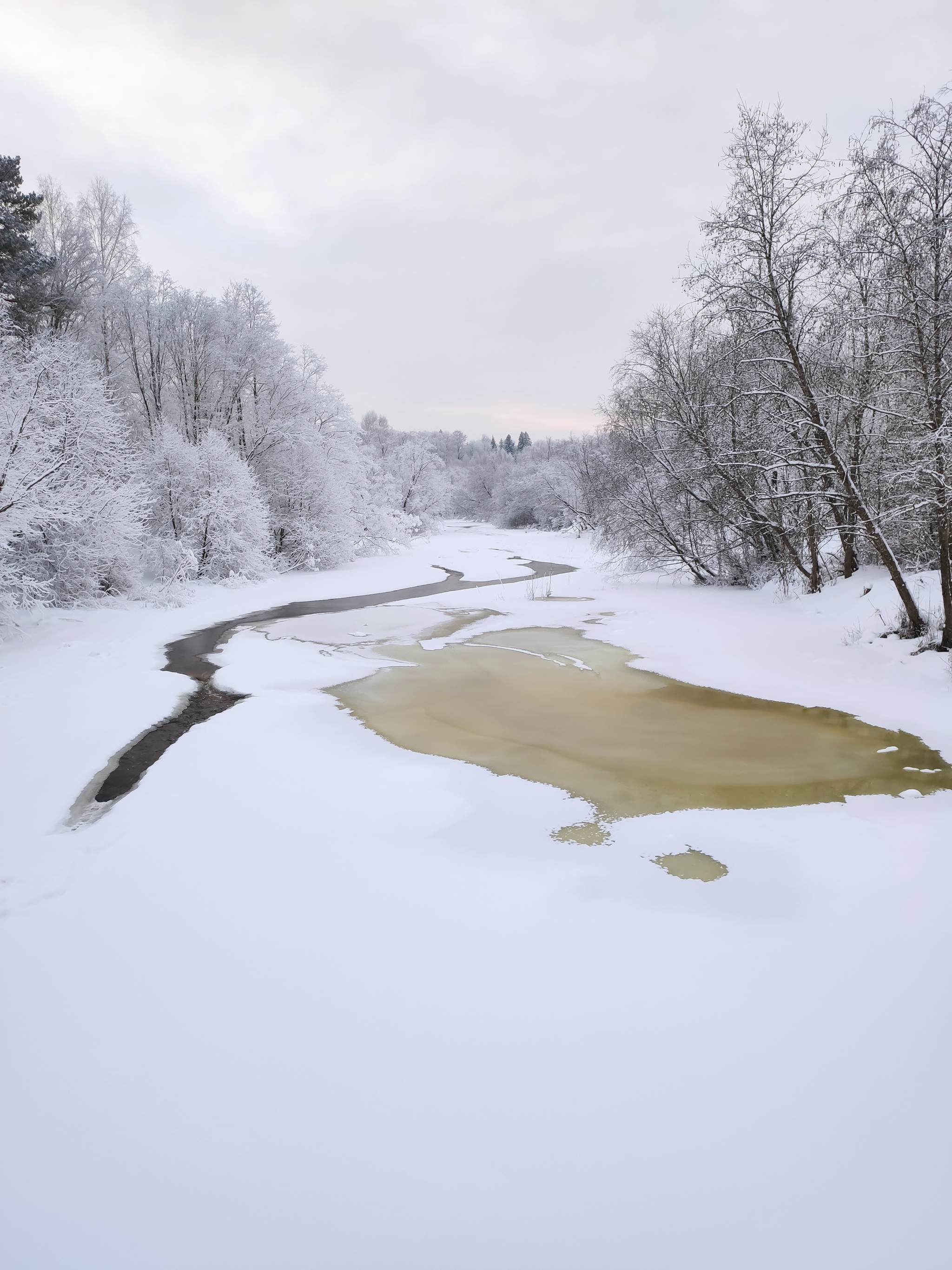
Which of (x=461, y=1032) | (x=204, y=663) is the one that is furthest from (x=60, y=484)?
(x=461, y=1032)

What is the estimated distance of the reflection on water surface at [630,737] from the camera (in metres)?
5.13

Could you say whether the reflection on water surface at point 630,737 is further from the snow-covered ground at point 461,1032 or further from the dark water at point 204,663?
the dark water at point 204,663

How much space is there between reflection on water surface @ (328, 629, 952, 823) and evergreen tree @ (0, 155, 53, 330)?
14.4 meters

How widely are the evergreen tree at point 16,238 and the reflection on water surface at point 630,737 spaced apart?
14.4 metres

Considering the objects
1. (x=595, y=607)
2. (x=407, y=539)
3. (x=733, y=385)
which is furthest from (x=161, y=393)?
(x=733, y=385)

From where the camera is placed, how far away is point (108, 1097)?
244 cm

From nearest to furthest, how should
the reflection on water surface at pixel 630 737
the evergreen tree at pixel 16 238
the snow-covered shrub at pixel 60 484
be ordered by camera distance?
the reflection on water surface at pixel 630 737 < the snow-covered shrub at pixel 60 484 < the evergreen tree at pixel 16 238

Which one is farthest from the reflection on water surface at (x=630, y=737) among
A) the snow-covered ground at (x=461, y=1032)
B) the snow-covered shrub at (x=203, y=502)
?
the snow-covered shrub at (x=203, y=502)

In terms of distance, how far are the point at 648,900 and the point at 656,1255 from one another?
5.81 ft

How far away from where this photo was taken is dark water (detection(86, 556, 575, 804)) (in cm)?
585

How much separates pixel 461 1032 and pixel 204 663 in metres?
8.66

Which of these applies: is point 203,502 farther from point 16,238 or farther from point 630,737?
point 630,737

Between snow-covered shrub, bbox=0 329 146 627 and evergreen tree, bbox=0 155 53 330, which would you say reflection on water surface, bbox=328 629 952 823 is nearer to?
snow-covered shrub, bbox=0 329 146 627

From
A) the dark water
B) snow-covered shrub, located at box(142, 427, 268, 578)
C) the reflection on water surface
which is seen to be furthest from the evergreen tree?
the reflection on water surface
